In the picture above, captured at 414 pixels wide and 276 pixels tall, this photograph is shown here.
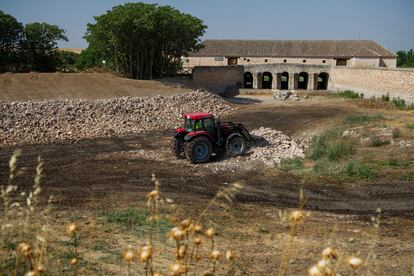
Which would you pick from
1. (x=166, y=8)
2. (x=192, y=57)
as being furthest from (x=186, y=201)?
(x=192, y=57)

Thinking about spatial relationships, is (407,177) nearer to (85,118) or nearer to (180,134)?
(180,134)

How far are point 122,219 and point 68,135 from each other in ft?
41.1

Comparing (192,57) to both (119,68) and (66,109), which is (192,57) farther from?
(66,109)

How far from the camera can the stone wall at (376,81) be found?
31.7 metres

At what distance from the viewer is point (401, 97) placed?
106ft

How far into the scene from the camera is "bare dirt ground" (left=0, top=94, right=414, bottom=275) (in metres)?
8.44

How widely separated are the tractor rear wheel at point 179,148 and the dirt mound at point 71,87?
12.0 metres

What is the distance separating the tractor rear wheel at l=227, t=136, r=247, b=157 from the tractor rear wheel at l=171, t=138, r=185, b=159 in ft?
6.20

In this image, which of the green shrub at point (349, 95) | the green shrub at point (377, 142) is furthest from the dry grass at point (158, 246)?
the green shrub at point (349, 95)

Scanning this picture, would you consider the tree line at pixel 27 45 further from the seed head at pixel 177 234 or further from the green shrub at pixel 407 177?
the seed head at pixel 177 234

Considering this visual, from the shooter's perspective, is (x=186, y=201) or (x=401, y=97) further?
(x=401, y=97)

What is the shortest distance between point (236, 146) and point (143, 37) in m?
19.9

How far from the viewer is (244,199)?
12547 mm

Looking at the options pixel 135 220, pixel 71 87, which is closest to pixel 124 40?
pixel 71 87
